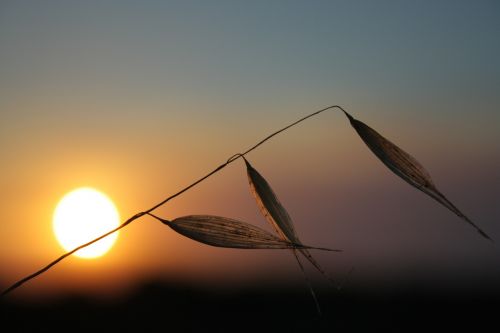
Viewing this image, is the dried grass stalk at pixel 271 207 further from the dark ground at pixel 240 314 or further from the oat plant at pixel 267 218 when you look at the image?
the dark ground at pixel 240 314

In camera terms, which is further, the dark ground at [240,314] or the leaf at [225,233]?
the dark ground at [240,314]

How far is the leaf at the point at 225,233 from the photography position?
0.85 metres

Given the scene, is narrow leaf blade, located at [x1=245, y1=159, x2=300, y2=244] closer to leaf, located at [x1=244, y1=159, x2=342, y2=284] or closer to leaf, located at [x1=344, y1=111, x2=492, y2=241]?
leaf, located at [x1=244, y1=159, x2=342, y2=284]

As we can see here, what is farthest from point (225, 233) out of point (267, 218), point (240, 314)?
point (240, 314)

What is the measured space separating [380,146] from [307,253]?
259 mm

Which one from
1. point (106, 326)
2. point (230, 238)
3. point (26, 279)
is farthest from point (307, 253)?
point (106, 326)

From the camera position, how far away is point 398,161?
102 centimetres

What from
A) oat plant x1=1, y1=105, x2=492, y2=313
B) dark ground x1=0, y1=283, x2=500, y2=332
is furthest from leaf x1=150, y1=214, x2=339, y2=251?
dark ground x1=0, y1=283, x2=500, y2=332

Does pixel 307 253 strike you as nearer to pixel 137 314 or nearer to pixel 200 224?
pixel 200 224

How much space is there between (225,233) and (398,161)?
1.22 ft

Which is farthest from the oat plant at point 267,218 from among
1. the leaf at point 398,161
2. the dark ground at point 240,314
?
the dark ground at point 240,314

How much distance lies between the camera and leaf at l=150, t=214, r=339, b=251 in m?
0.85

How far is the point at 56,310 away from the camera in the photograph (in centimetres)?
1741

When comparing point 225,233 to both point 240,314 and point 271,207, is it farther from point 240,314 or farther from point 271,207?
point 240,314
